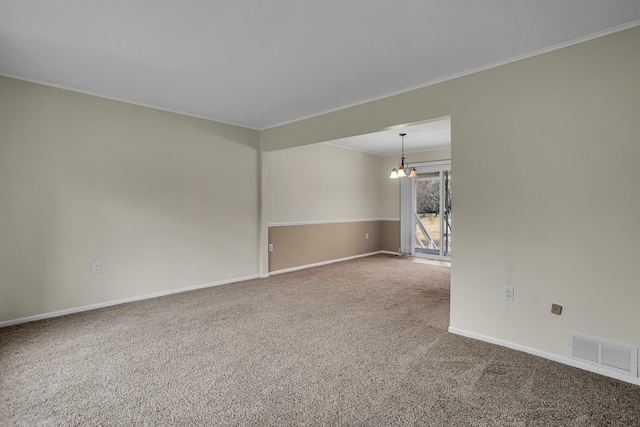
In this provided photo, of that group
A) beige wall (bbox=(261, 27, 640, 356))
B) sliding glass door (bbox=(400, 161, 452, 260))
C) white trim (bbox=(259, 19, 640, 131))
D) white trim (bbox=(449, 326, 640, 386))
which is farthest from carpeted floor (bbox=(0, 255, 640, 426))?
sliding glass door (bbox=(400, 161, 452, 260))

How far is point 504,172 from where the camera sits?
9.04 feet

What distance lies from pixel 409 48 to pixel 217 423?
9.37 ft

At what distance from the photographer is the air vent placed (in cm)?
220

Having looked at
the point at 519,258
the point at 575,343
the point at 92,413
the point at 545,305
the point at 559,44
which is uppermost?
the point at 559,44

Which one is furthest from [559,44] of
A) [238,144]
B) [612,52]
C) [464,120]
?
[238,144]

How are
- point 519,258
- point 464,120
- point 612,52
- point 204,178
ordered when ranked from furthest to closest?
point 204,178, point 464,120, point 519,258, point 612,52

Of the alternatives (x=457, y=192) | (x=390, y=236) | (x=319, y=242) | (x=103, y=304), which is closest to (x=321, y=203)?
(x=319, y=242)

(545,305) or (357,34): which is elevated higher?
(357,34)

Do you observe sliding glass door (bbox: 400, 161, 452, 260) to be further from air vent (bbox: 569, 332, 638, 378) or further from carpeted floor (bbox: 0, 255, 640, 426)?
air vent (bbox: 569, 332, 638, 378)

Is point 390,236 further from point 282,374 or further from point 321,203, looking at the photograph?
point 282,374

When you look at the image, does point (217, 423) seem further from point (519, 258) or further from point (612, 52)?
point (612, 52)

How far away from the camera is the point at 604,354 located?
230 cm

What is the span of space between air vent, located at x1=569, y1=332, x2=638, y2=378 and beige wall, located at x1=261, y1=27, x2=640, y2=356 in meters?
0.05

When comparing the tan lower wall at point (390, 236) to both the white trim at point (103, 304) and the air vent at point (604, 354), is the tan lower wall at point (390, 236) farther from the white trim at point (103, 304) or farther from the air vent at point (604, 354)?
the air vent at point (604, 354)
